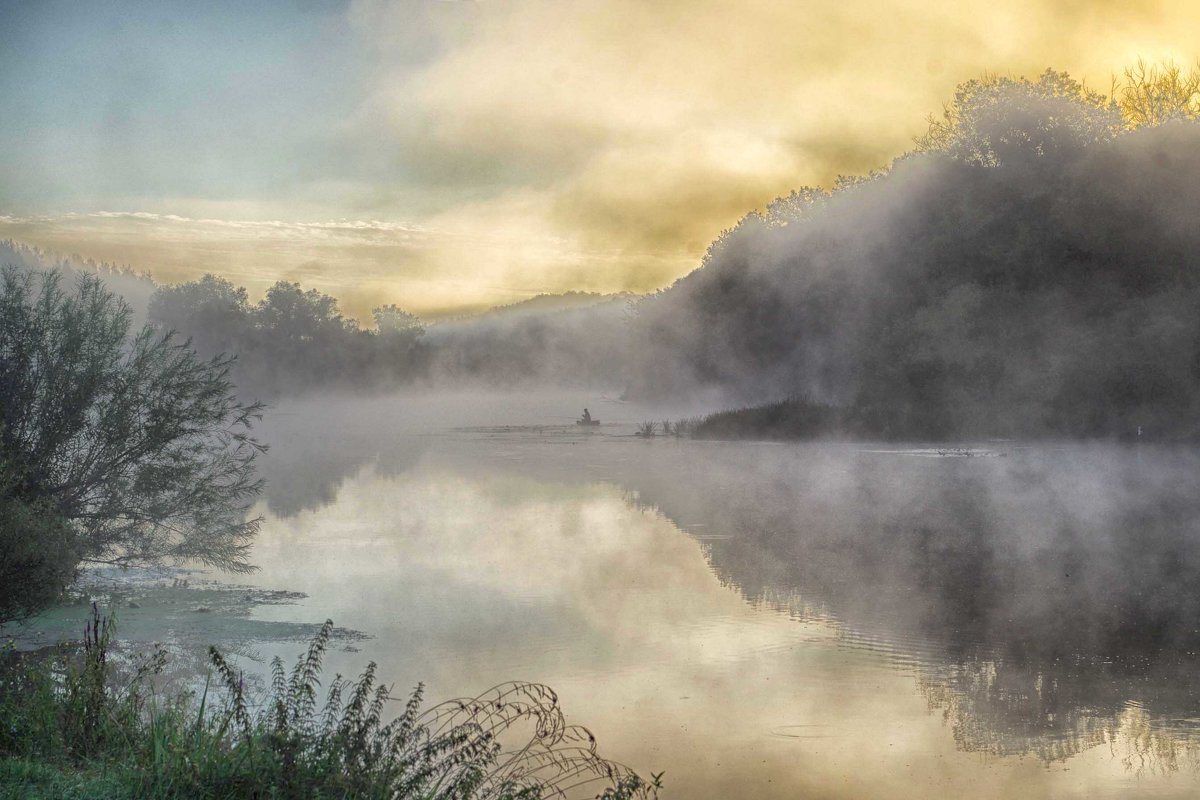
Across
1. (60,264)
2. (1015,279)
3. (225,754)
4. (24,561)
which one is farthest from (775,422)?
(225,754)

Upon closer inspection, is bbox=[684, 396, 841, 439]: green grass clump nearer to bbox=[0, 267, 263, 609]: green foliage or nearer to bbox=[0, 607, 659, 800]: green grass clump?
bbox=[0, 267, 263, 609]: green foliage

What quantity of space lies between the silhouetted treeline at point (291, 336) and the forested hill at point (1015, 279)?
25.8m

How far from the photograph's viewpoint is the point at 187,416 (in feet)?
42.2

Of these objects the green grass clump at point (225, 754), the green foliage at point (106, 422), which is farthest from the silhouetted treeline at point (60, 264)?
the green grass clump at point (225, 754)

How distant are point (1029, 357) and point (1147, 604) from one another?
773 inches

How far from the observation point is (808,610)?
38.7ft

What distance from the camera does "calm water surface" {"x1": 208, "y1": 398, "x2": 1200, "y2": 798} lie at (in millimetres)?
7559

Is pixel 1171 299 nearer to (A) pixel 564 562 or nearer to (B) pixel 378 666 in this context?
(A) pixel 564 562

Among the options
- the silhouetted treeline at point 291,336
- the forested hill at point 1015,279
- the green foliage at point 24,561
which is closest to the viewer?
the green foliage at point 24,561

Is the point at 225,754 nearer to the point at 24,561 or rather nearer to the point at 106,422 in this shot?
the point at 24,561

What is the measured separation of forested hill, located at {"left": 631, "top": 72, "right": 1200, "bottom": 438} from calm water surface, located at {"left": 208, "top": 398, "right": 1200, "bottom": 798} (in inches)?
174

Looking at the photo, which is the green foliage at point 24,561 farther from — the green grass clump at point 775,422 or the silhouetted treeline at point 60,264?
the green grass clump at point 775,422

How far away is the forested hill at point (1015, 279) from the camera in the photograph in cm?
2917

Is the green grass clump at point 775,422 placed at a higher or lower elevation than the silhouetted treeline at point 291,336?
lower
